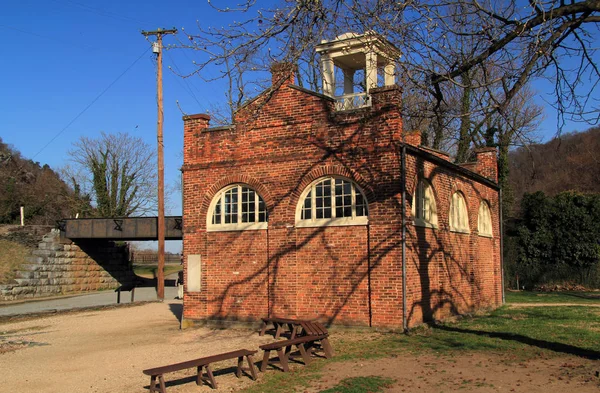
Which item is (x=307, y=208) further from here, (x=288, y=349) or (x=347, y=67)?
(x=347, y=67)

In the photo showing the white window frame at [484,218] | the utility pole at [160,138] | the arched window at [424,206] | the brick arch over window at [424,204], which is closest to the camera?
the brick arch over window at [424,204]

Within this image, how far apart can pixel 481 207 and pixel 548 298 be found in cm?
702

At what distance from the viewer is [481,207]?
19.9 metres

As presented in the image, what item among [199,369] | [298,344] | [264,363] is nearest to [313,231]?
[298,344]

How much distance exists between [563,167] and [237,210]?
46.1 metres

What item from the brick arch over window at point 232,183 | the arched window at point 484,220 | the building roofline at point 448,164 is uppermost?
the building roofline at point 448,164

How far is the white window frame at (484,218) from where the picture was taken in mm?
19500

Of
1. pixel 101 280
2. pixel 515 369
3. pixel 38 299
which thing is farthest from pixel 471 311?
pixel 101 280

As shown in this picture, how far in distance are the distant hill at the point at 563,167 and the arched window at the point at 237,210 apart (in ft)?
123

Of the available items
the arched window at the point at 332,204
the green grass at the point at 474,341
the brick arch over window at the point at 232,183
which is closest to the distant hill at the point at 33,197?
the brick arch over window at the point at 232,183

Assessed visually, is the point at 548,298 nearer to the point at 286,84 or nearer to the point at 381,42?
the point at 286,84

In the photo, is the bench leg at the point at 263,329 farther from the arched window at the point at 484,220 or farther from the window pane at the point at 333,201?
the arched window at the point at 484,220

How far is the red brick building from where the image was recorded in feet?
44.3

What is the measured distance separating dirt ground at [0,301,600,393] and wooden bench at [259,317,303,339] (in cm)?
32
